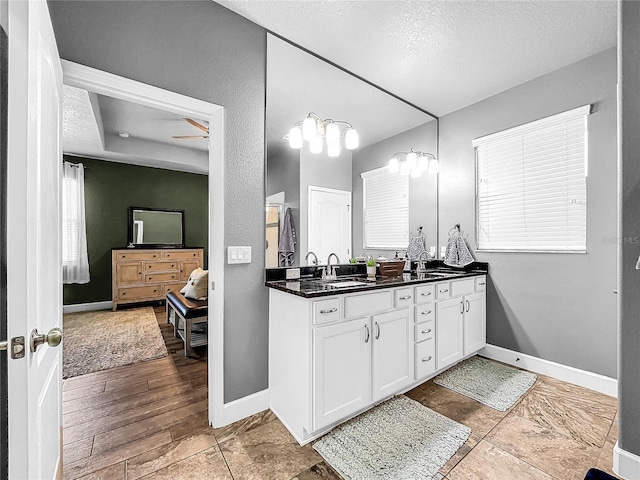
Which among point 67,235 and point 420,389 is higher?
point 67,235

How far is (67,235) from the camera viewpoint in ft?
15.5

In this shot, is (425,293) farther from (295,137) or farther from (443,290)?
(295,137)

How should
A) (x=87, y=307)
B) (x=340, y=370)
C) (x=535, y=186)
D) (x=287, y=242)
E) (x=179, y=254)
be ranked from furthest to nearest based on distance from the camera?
1. (x=179, y=254)
2. (x=87, y=307)
3. (x=535, y=186)
4. (x=287, y=242)
5. (x=340, y=370)

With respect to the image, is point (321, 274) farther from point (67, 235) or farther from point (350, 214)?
point (67, 235)

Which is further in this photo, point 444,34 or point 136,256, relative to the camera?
point 136,256

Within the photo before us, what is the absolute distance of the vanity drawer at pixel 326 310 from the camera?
1.73 meters

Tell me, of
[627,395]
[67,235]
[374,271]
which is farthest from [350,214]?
[67,235]

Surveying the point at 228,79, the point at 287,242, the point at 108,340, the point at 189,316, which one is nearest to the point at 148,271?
the point at 108,340

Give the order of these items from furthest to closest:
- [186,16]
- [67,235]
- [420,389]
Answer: [67,235], [420,389], [186,16]

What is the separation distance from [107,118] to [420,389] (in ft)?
15.8

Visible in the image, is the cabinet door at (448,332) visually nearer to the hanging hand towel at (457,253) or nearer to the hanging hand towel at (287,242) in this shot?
the hanging hand towel at (457,253)

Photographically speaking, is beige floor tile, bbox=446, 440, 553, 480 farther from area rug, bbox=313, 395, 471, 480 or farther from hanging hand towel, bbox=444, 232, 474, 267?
hanging hand towel, bbox=444, 232, 474, 267

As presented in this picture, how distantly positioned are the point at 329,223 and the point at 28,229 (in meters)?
2.03

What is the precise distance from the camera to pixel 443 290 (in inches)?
101
